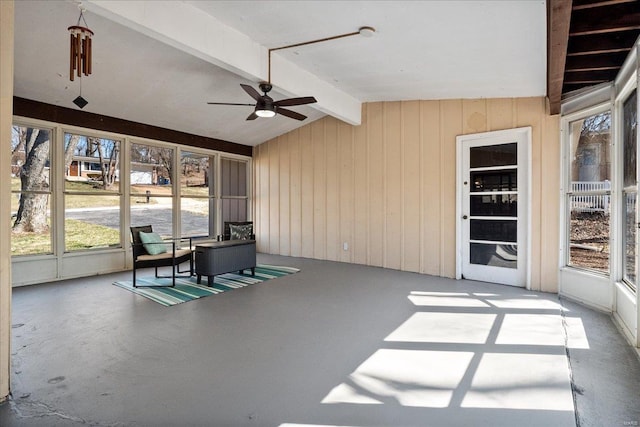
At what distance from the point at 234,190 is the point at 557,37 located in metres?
6.80

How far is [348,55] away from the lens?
13.6 feet

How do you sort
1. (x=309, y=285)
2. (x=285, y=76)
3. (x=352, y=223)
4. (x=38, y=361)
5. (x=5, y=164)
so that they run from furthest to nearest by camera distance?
(x=352, y=223) < (x=309, y=285) < (x=285, y=76) < (x=38, y=361) < (x=5, y=164)

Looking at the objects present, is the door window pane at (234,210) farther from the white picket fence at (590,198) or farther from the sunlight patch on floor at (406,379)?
the white picket fence at (590,198)

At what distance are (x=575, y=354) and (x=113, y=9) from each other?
14.9 ft

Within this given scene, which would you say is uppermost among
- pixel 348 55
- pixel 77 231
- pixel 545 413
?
pixel 348 55

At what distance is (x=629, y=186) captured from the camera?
3250 millimetres

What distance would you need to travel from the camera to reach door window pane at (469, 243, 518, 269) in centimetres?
483

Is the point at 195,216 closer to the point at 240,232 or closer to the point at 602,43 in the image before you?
the point at 240,232

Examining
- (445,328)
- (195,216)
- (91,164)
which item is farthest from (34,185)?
(445,328)

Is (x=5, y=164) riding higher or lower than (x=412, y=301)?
higher

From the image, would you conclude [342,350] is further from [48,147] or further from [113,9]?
[48,147]

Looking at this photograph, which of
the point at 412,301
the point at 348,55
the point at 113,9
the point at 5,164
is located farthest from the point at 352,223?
the point at 5,164

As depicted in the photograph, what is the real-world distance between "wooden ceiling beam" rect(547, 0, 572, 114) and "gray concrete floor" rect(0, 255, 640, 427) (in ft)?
7.70

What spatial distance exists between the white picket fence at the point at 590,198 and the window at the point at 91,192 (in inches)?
268
